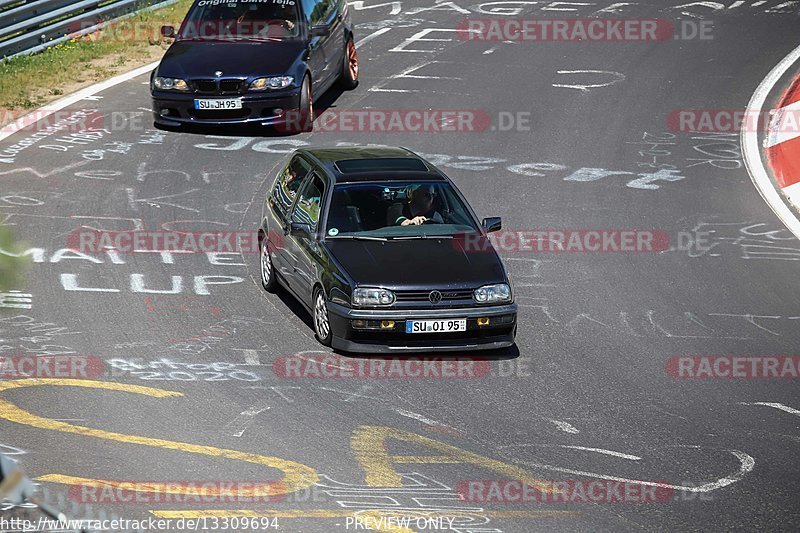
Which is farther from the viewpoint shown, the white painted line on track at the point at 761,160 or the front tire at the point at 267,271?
the white painted line on track at the point at 761,160

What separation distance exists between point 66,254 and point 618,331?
19.0 feet

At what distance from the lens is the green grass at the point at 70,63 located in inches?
740

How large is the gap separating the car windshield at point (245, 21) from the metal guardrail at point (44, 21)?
298 cm

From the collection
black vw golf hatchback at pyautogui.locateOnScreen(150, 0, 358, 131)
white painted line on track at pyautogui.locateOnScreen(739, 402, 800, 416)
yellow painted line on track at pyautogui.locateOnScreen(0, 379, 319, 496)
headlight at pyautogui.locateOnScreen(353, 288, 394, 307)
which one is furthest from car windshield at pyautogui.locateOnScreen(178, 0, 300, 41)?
white painted line on track at pyautogui.locateOnScreen(739, 402, 800, 416)

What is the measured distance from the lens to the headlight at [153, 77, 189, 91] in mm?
17047

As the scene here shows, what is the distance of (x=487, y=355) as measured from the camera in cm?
1064

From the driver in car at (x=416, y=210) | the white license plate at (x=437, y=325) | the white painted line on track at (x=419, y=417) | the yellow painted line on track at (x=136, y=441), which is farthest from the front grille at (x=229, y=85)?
the white painted line on track at (x=419, y=417)

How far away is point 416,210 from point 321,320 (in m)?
1.61

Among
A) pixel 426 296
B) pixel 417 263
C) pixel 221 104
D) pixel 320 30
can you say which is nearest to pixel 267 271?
pixel 417 263

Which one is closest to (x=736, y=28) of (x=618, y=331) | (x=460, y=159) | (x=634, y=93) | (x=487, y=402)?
(x=634, y=93)

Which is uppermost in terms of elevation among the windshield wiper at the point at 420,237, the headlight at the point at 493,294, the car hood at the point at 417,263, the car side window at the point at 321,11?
the car side window at the point at 321,11

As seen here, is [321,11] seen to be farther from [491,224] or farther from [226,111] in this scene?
[491,224]

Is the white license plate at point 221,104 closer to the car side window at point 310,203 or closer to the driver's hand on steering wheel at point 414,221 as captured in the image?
the car side window at point 310,203

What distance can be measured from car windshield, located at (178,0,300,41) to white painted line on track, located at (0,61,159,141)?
2.00 metres
